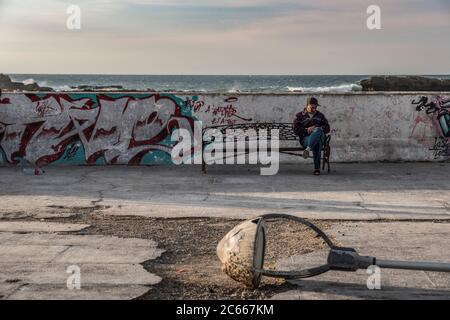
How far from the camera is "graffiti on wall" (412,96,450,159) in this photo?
44.6ft

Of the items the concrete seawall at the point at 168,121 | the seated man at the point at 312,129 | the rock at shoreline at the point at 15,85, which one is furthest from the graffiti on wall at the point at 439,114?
the rock at shoreline at the point at 15,85

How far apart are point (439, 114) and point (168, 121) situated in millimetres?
5608

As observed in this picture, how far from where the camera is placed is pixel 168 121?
13.5 meters

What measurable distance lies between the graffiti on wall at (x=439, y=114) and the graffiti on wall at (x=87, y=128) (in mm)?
4916

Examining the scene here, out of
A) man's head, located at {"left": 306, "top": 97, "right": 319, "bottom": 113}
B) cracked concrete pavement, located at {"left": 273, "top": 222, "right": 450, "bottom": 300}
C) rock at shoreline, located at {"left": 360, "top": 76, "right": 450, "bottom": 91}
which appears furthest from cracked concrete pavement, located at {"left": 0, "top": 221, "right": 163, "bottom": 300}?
rock at shoreline, located at {"left": 360, "top": 76, "right": 450, "bottom": 91}

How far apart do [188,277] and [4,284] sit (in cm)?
152

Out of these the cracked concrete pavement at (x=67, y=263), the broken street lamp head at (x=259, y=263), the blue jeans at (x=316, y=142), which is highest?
the blue jeans at (x=316, y=142)

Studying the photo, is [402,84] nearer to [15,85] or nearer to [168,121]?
[15,85]

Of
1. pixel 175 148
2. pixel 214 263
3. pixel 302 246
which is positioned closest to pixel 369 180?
pixel 175 148

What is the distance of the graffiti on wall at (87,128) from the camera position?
13453 millimetres

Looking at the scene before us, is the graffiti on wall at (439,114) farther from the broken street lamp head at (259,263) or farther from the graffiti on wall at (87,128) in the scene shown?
the broken street lamp head at (259,263)

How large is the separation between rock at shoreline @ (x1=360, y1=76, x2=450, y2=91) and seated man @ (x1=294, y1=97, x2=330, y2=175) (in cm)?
4530

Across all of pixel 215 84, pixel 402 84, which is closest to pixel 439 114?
pixel 402 84
